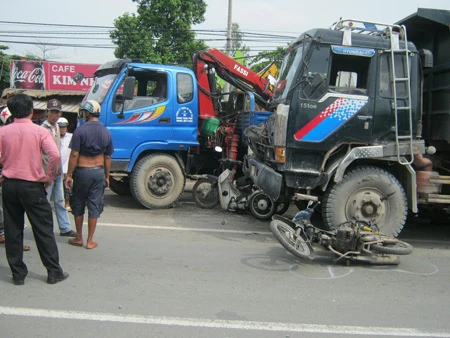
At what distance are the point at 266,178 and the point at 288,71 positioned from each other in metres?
1.57

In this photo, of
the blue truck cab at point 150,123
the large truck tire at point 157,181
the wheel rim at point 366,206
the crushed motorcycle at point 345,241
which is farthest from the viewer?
the large truck tire at point 157,181

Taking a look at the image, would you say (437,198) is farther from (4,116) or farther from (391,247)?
(4,116)

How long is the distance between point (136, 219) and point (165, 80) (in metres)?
2.67

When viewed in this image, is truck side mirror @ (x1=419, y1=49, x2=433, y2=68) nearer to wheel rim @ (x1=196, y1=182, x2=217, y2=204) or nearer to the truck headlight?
the truck headlight

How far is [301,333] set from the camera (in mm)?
3277

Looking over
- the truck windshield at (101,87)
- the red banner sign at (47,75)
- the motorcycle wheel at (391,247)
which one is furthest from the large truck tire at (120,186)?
the red banner sign at (47,75)

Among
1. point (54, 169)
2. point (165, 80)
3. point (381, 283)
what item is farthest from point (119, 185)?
point (381, 283)

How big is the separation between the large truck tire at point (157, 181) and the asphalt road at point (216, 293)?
1.61 m

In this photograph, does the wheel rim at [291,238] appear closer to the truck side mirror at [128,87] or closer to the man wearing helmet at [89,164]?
the man wearing helmet at [89,164]

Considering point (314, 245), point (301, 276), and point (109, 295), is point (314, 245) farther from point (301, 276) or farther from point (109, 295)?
point (109, 295)

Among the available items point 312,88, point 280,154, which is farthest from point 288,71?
point 280,154

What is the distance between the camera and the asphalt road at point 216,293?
3.32 metres

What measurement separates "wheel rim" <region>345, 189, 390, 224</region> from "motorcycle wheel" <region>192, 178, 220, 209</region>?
3034 millimetres

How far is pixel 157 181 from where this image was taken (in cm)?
768
